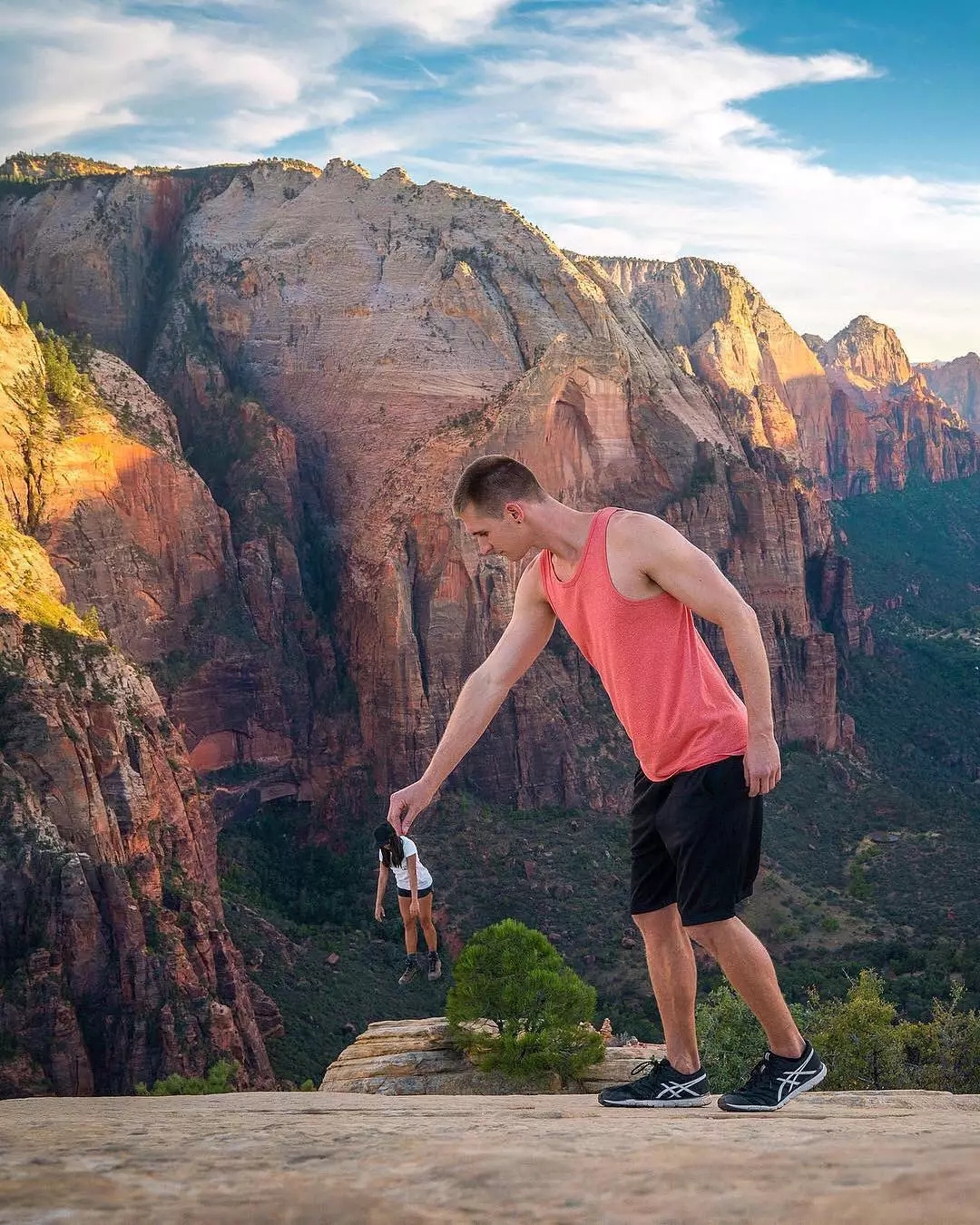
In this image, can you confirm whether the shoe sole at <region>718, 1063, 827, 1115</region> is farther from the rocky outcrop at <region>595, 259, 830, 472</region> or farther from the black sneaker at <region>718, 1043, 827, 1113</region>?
the rocky outcrop at <region>595, 259, 830, 472</region>

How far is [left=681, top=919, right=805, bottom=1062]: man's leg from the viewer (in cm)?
573

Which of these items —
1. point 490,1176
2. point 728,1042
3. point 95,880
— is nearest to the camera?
point 490,1176

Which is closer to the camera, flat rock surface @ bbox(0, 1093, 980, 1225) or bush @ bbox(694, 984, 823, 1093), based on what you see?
flat rock surface @ bbox(0, 1093, 980, 1225)

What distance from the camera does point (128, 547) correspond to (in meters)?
43.0

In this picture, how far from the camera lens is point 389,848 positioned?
14.6 meters

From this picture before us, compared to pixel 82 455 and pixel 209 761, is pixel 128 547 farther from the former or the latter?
pixel 209 761

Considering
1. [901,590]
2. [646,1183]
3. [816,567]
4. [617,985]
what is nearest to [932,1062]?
[617,985]

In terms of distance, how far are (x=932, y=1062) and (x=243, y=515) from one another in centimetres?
3578

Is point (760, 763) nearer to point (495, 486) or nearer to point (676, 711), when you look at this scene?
point (676, 711)

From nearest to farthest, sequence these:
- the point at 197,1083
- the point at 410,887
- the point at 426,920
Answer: the point at 410,887 → the point at 426,920 → the point at 197,1083

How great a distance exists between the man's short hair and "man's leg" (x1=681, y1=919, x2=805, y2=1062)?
2.22 m

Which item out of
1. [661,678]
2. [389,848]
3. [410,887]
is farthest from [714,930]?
[410,887]

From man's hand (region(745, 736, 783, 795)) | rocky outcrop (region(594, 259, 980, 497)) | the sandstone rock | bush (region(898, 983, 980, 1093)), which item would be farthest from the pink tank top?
the sandstone rock

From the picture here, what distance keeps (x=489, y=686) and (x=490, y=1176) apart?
3.69 meters
